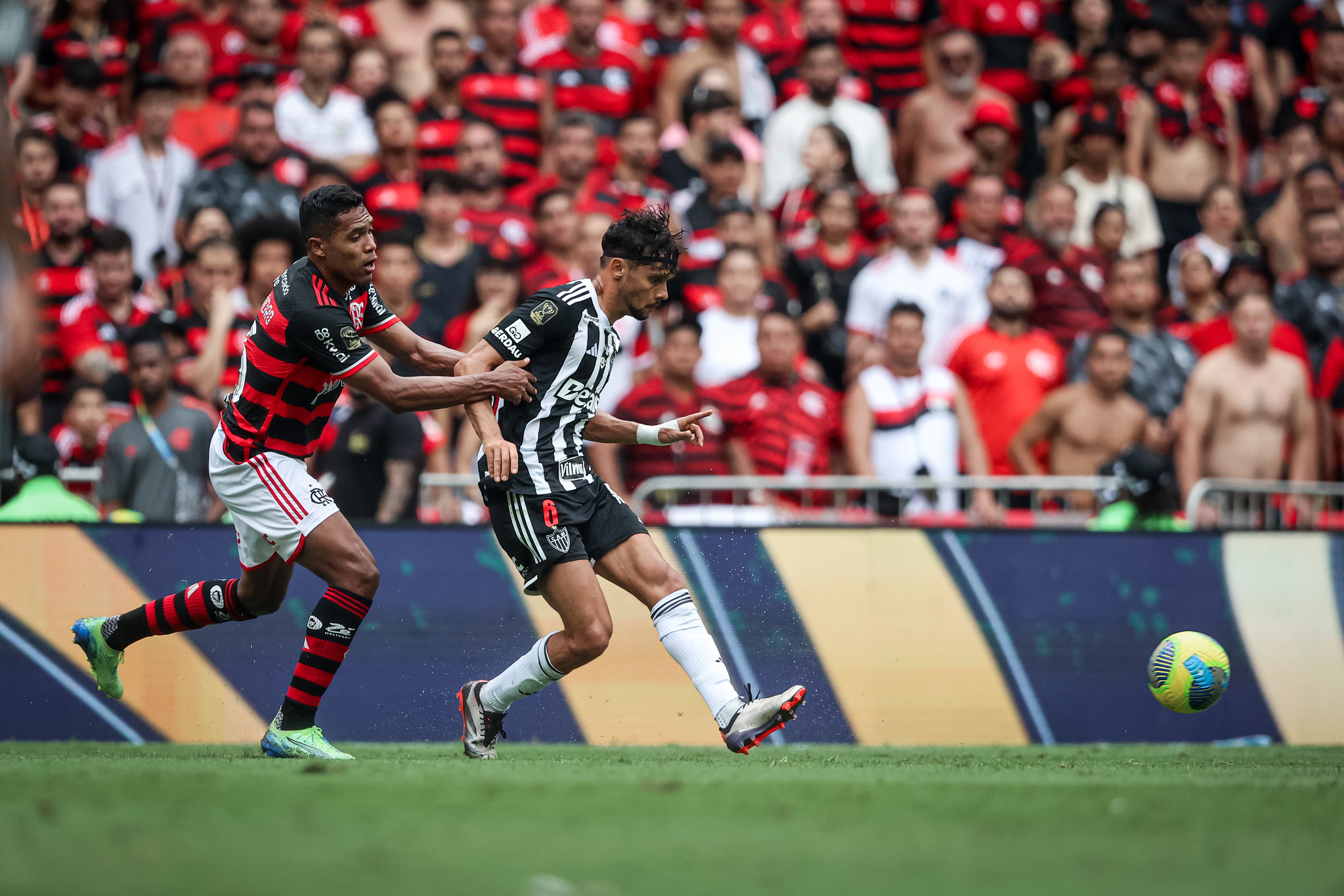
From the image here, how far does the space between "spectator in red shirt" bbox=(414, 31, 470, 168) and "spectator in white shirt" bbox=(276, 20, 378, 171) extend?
465 mm

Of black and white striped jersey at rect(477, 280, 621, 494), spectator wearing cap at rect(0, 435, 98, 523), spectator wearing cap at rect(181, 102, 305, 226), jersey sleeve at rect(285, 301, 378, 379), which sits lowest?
spectator wearing cap at rect(0, 435, 98, 523)

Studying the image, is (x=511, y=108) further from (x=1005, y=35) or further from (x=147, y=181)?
(x=1005, y=35)

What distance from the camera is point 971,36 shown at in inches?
557

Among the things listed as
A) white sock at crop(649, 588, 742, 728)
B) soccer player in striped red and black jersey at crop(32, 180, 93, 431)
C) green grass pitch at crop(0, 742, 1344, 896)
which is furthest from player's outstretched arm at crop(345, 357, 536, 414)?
soccer player in striped red and black jersey at crop(32, 180, 93, 431)

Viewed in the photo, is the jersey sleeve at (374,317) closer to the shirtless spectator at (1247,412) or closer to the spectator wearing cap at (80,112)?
the shirtless spectator at (1247,412)

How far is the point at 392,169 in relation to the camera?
12.7 metres

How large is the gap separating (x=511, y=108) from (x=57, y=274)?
397 cm

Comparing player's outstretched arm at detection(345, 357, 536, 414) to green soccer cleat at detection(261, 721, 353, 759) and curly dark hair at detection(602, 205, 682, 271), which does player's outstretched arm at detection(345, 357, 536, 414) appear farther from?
green soccer cleat at detection(261, 721, 353, 759)

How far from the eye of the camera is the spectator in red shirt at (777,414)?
10766 mm

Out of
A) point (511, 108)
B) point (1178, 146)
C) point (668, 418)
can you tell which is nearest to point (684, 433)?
point (668, 418)

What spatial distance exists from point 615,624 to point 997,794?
3844 mm

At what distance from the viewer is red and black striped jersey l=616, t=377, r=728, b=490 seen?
1044 centimetres

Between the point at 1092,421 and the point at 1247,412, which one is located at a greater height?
the point at 1092,421

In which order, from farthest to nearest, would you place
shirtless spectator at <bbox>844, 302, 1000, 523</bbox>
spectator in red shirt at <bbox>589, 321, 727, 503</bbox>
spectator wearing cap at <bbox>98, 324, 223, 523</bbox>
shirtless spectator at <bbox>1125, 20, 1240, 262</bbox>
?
shirtless spectator at <bbox>1125, 20, 1240, 262</bbox> → shirtless spectator at <bbox>844, 302, 1000, 523</bbox> → spectator in red shirt at <bbox>589, 321, 727, 503</bbox> → spectator wearing cap at <bbox>98, 324, 223, 523</bbox>
